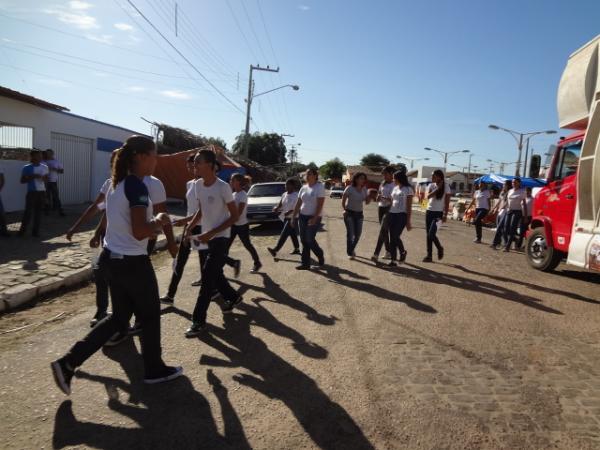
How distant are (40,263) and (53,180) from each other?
6.37 meters

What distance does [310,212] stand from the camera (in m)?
7.43

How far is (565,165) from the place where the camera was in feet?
25.0

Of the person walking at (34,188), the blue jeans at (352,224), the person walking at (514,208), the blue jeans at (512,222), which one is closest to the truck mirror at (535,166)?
the person walking at (514,208)

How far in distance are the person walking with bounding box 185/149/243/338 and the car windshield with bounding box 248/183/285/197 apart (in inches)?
391

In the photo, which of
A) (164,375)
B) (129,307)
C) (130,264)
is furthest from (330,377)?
(130,264)

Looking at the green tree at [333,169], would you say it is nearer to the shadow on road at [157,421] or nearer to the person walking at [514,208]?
the person walking at [514,208]

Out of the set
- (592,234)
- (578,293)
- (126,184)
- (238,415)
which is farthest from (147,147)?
(578,293)

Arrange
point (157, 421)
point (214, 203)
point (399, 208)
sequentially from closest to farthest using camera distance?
point (157, 421)
point (214, 203)
point (399, 208)

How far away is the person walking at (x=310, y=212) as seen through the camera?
731 centimetres

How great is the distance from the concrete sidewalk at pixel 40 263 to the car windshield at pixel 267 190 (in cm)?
517

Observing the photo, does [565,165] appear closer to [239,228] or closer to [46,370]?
[239,228]

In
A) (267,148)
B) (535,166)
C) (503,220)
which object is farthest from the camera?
(267,148)

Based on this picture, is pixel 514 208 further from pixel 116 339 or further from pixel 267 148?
pixel 267 148

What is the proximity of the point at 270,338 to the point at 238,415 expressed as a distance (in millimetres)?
1400
